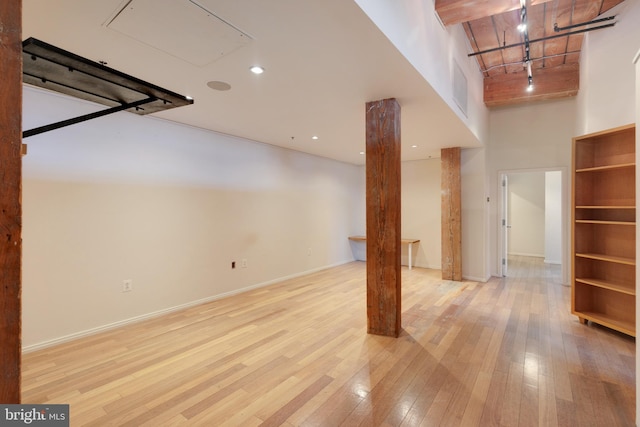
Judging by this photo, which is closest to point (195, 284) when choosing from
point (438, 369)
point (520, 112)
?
point (438, 369)

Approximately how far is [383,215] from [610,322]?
267 cm

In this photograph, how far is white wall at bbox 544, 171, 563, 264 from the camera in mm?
6953

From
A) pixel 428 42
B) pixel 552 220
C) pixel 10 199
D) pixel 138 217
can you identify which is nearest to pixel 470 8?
pixel 428 42

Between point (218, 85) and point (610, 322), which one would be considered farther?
point (610, 322)

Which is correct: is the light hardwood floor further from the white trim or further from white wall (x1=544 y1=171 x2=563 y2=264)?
white wall (x1=544 y1=171 x2=563 y2=264)

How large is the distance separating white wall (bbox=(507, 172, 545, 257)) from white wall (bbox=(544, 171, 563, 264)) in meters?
0.56

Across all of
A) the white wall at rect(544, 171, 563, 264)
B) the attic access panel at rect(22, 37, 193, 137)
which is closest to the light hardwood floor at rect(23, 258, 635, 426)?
the attic access panel at rect(22, 37, 193, 137)

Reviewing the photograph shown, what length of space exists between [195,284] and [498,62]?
5785mm

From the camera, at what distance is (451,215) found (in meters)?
5.34

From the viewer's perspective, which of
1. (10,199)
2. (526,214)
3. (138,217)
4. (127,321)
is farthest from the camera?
(526,214)

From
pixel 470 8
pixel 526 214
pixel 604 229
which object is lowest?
pixel 604 229

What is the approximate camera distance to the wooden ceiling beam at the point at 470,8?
287 centimetres

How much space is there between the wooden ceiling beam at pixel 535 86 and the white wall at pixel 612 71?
624mm

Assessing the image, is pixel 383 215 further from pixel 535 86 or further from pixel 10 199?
pixel 535 86
